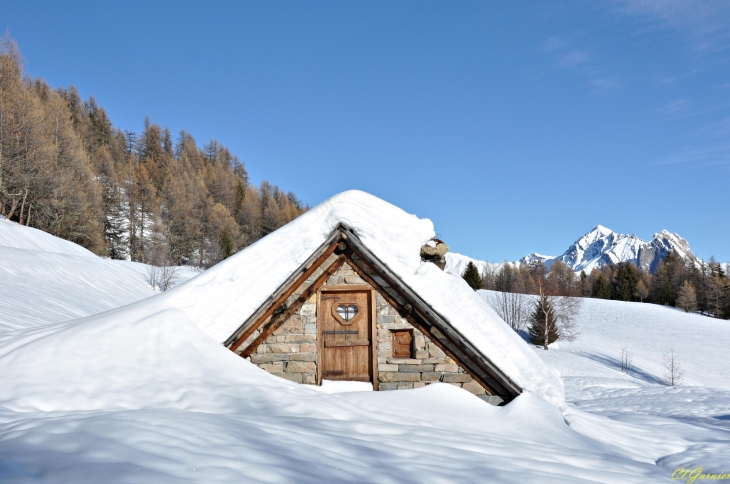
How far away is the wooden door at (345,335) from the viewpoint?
6797 millimetres

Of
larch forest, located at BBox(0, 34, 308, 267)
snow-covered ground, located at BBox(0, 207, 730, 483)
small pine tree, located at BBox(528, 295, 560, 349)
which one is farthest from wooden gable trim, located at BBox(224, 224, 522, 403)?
larch forest, located at BBox(0, 34, 308, 267)

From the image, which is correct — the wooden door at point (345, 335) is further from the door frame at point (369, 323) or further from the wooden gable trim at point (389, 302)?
the wooden gable trim at point (389, 302)

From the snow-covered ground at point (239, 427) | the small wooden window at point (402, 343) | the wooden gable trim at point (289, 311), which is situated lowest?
the snow-covered ground at point (239, 427)

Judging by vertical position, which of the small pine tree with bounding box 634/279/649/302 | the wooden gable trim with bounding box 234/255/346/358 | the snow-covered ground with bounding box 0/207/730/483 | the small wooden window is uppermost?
the small pine tree with bounding box 634/279/649/302

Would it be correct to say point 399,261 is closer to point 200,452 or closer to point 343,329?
point 343,329

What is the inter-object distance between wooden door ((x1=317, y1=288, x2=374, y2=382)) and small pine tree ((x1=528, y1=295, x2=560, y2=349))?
1082 inches

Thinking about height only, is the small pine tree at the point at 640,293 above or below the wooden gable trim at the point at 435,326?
above

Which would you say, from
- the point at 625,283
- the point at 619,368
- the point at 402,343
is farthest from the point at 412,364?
the point at 625,283

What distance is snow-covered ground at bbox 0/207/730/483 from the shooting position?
2572 mm

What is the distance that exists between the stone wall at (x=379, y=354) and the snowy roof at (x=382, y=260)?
551 millimetres

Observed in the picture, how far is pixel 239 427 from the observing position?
3.37 m

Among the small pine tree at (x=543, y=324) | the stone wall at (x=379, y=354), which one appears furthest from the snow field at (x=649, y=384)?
the stone wall at (x=379, y=354)

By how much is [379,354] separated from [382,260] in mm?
1529

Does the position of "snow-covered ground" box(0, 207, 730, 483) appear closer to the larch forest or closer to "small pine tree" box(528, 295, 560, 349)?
"small pine tree" box(528, 295, 560, 349)
